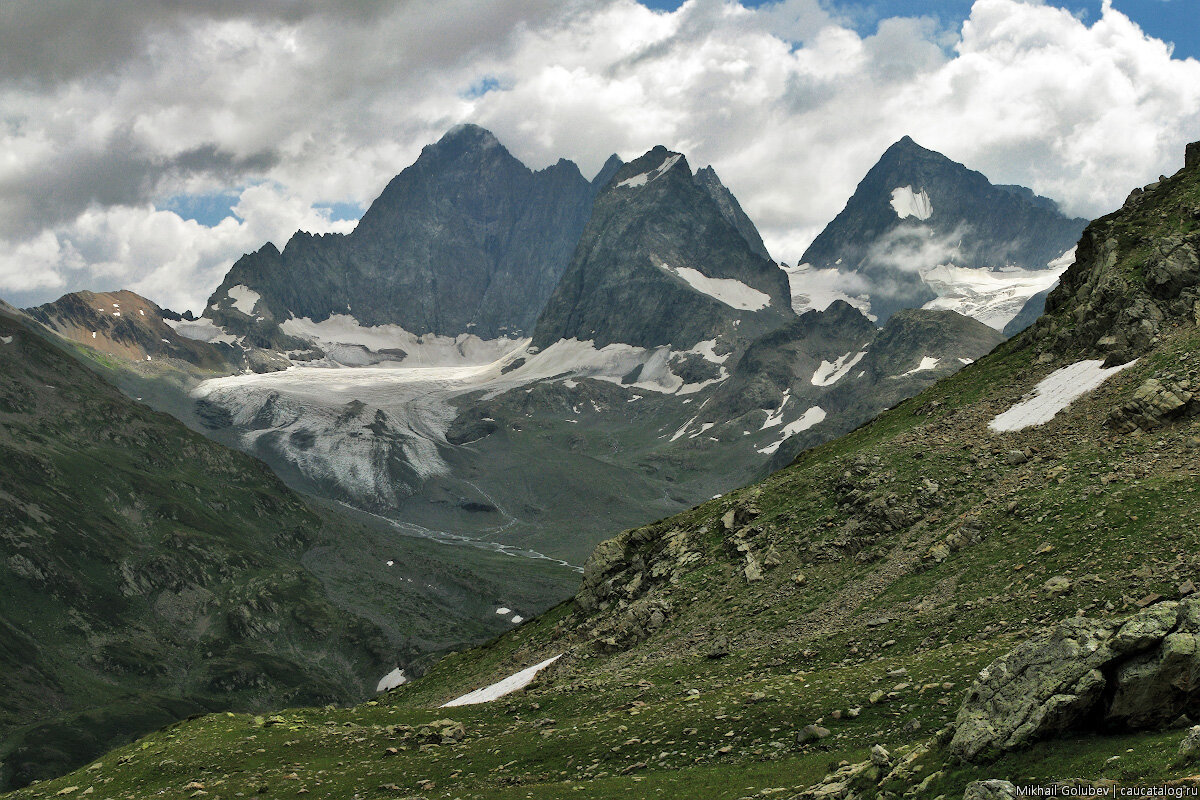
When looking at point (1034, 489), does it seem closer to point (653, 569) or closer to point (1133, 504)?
point (1133, 504)

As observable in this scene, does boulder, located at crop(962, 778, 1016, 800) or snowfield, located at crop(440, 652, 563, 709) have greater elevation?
boulder, located at crop(962, 778, 1016, 800)

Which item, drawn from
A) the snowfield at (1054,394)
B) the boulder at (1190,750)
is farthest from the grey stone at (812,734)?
the snowfield at (1054,394)

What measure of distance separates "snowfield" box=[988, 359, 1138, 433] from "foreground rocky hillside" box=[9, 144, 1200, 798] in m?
0.24

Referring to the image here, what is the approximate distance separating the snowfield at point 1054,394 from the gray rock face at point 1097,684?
36.3 meters

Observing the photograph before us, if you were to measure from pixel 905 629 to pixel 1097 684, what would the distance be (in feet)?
65.2

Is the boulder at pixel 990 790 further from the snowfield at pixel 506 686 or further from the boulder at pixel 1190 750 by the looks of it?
the snowfield at pixel 506 686

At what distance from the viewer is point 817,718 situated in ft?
99.2

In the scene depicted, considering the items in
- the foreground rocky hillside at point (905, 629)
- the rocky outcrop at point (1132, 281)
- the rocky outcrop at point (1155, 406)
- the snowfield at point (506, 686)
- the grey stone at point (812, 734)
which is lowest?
the snowfield at point (506, 686)

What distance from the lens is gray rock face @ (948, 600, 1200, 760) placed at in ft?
62.6

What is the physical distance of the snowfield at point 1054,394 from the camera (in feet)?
177

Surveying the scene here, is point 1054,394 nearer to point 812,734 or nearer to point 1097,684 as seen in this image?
point 812,734

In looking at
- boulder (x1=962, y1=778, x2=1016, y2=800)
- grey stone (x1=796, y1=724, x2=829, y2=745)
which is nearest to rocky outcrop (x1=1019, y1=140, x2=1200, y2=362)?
grey stone (x1=796, y1=724, x2=829, y2=745)

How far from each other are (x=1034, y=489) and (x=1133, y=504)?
712 centimetres

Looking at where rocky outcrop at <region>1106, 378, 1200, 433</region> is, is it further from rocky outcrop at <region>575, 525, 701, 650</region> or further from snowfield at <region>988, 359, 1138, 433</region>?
rocky outcrop at <region>575, 525, 701, 650</region>
